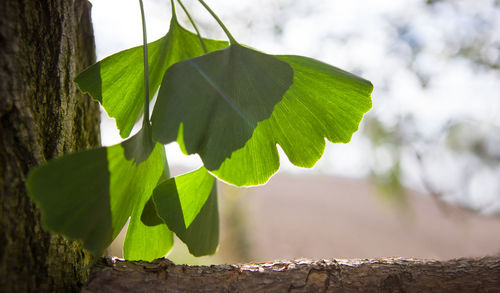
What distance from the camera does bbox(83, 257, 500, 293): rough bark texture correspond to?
1.27 feet

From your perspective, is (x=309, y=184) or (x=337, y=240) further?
(x=309, y=184)

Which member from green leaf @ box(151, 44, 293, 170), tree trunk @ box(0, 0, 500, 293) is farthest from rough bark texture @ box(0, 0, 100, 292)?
green leaf @ box(151, 44, 293, 170)

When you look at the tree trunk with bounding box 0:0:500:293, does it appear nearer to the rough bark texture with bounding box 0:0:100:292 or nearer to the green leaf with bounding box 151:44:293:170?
the rough bark texture with bounding box 0:0:100:292

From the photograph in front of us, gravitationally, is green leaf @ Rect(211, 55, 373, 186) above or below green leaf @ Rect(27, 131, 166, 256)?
above

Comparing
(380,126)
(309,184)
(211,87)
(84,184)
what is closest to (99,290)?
(84,184)

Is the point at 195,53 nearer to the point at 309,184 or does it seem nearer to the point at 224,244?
the point at 224,244

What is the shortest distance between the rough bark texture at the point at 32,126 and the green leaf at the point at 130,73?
3 cm

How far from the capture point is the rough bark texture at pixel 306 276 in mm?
388

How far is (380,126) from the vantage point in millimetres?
2611

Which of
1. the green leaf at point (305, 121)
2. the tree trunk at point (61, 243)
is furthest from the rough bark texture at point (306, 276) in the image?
the green leaf at point (305, 121)

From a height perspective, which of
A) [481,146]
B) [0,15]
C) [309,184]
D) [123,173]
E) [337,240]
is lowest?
[123,173]

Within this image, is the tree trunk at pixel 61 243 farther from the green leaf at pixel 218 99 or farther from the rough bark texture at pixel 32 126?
the green leaf at pixel 218 99

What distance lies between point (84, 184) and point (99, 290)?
0.11m

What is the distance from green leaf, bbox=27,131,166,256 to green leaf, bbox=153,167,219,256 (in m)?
0.04
